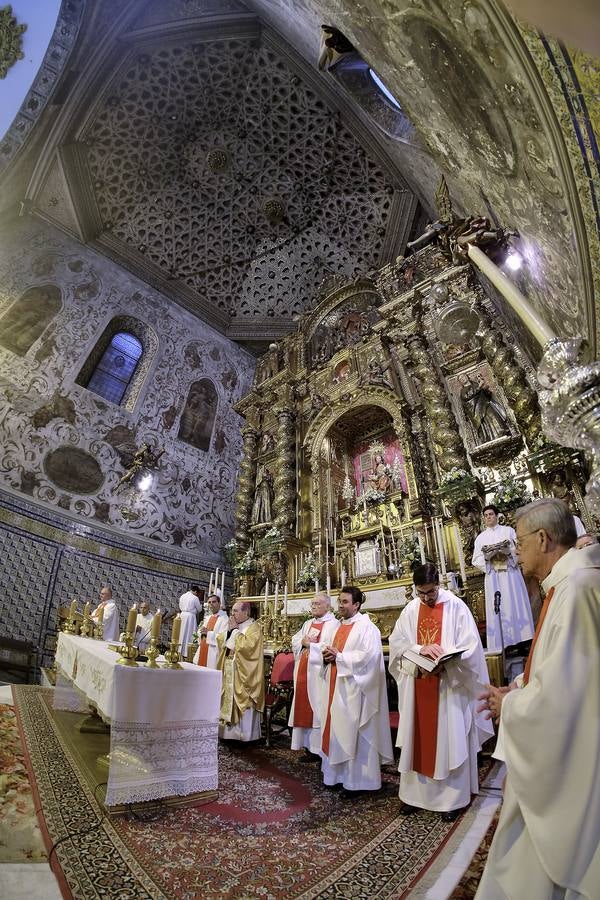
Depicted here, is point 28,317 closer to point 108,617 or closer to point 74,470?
point 74,470

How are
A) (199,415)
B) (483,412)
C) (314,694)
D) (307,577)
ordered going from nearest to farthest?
(314,694)
(483,412)
(307,577)
(199,415)

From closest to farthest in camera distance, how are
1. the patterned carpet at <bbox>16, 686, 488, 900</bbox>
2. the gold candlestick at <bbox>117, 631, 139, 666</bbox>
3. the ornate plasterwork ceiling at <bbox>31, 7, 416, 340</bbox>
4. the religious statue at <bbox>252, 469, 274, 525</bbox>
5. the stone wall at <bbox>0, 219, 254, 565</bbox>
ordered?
1. the patterned carpet at <bbox>16, 686, 488, 900</bbox>
2. the gold candlestick at <bbox>117, 631, 139, 666</bbox>
3. the stone wall at <bbox>0, 219, 254, 565</bbox>
4. the religious statue at <bbox>252, 469, 274, 525</bbox>
5. the ornate plasterwork ceiling at <bbox>31, 7, 416, 340</bbox>

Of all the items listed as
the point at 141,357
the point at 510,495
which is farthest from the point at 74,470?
the point at 510,495

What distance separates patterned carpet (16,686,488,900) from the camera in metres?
1.96

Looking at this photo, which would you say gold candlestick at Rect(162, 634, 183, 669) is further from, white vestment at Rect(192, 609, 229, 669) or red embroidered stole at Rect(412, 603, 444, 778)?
white vestment at Rect(192, 609, 229, 669)

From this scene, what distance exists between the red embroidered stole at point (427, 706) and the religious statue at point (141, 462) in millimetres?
10242

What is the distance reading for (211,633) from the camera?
6.80 meters

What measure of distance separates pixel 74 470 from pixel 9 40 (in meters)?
9.29

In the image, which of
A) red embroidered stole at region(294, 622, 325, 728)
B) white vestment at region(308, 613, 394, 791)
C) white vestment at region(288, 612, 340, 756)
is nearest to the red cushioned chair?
white vestment at region(288, 612, 340, 756)

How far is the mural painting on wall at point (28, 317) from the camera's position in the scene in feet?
36.5

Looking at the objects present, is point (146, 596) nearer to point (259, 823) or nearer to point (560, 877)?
point (259, 823)

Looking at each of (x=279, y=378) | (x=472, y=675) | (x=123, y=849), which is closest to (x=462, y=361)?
(x=279, y=378)

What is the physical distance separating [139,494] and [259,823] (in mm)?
10574

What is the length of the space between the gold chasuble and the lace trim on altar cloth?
1996 millimetres
